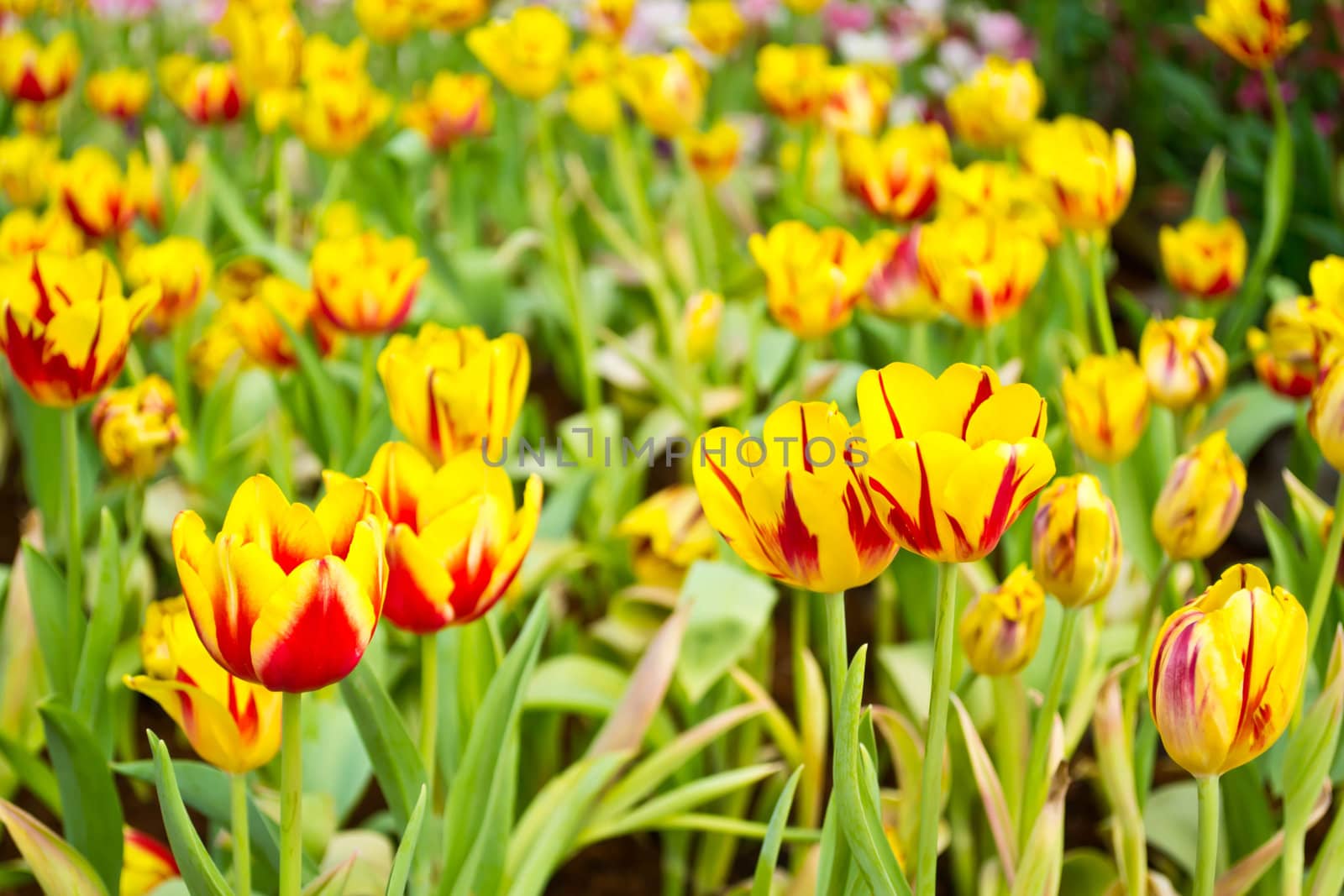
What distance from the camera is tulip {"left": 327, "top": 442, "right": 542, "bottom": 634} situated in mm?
674

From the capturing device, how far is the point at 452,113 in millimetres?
1943

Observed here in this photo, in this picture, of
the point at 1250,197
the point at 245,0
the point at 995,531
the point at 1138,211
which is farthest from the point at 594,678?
the point at 1138,211

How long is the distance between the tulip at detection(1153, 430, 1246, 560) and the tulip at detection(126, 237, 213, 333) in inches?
37.1

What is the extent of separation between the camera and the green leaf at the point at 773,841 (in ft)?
2.19

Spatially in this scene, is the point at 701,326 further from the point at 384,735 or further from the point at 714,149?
the point at 384,735

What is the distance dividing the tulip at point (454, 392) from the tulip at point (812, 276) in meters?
0.33

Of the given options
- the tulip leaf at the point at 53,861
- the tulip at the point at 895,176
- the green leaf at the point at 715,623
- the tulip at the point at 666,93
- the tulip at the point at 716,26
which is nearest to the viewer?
the tulip leaf at the point at 53,861

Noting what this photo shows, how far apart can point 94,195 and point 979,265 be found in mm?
1025

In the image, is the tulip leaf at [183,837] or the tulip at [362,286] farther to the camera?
the tulip at [362,286]

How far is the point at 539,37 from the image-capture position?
1729 millimetres

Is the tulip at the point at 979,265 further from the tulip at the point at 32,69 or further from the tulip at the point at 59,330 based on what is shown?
the tulip at the point at 32,69

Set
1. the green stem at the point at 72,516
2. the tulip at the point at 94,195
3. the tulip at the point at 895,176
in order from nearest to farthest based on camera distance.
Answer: the green stem at the point at 72,516
the tulip at the point at 895,176
the tulip at the point at 94,195

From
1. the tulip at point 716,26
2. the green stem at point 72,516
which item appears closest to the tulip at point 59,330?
the green stem at point 72,516

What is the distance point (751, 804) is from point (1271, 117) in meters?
1.78
